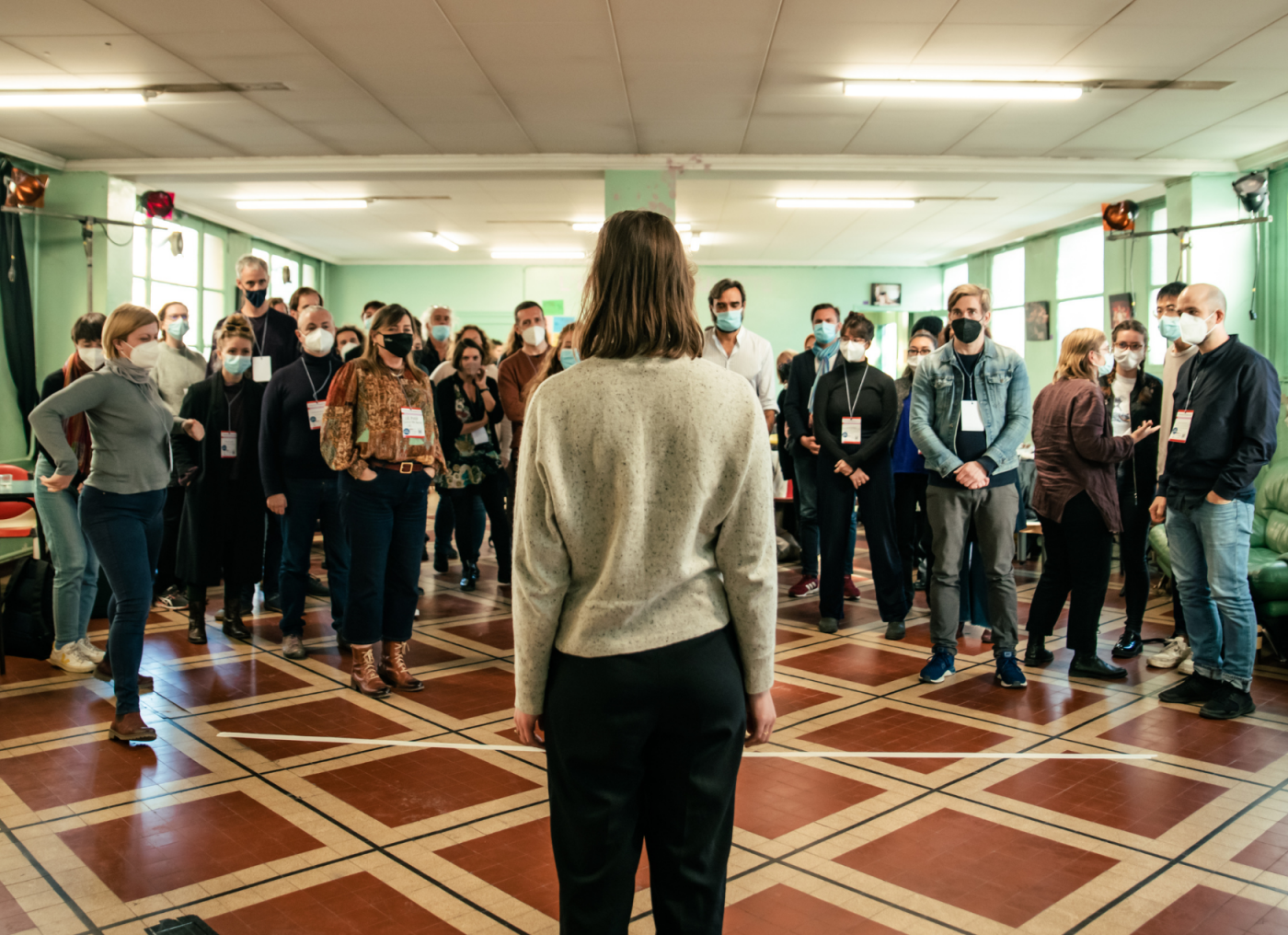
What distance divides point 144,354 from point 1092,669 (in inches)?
168

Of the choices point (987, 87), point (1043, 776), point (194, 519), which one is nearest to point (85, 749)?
point (194, 519)

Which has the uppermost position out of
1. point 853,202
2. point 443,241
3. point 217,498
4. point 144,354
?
point 443,241

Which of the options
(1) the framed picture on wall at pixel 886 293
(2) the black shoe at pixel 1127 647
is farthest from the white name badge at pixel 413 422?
(1) the framed picture on wall at pixel 886 293

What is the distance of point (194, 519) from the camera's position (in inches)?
192

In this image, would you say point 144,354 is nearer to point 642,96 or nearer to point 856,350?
point 856,350

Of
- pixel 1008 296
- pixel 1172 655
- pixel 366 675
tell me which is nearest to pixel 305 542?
pixel 366 675

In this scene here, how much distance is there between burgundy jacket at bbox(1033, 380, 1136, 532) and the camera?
4219mm

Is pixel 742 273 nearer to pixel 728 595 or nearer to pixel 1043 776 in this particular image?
pixel 1043 776

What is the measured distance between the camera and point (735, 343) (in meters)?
5.20

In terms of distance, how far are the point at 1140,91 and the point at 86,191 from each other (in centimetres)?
935

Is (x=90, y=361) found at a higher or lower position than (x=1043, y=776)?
higher

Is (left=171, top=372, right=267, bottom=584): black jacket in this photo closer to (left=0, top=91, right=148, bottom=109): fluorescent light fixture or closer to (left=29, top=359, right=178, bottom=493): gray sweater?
(left=29, top=359, right=178, bottom=493): gray sweater

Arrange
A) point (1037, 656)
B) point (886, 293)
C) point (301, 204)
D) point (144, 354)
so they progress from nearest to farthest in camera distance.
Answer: point (144, 354) < point (1037, 656) < point (301, 204) < point (886, 293)

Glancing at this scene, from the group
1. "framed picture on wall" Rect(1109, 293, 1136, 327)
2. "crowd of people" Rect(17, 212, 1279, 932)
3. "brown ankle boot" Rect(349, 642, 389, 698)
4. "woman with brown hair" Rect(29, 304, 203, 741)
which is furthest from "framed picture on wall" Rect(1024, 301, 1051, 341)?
"woman with brown hair" Rect(29, 304, 203, 741)
